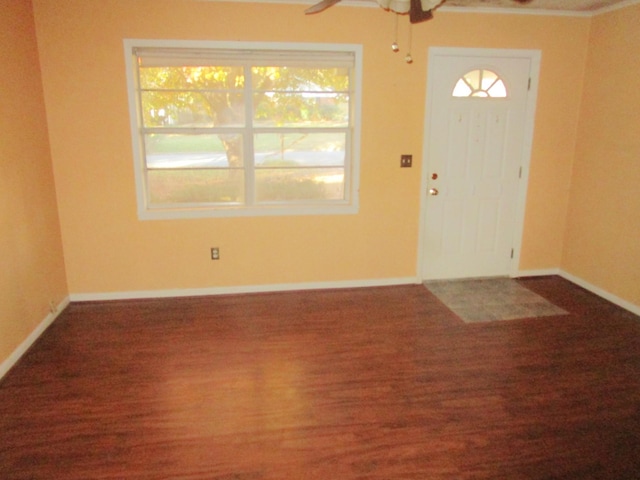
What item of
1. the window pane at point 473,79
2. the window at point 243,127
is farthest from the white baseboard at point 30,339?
the window pane at point 473,79

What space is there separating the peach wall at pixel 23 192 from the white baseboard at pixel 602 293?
4778mm

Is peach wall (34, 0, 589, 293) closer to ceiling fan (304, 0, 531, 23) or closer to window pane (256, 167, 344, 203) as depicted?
window pane (256, 167, 344, 203)

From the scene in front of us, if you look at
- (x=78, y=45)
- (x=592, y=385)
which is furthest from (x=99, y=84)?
(x=592, y=385)

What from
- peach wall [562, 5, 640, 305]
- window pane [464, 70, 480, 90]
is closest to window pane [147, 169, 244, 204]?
window pane [464, 70, 480, 90]

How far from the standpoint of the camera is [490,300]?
13.1 ft

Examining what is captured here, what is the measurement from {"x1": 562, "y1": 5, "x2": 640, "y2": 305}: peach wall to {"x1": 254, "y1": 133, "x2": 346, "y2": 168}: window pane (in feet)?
7.65

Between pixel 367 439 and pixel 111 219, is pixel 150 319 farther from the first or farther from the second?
pixel 367 439

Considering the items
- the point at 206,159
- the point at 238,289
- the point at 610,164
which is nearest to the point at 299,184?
the point at 206,159

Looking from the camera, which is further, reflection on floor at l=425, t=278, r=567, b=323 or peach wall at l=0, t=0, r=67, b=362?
reflection on floor at l=425, t=278, r=567, b=323

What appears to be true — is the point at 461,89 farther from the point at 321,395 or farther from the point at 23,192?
the point at 23,192

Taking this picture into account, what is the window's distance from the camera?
12.2ft

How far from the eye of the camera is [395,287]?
4336mm

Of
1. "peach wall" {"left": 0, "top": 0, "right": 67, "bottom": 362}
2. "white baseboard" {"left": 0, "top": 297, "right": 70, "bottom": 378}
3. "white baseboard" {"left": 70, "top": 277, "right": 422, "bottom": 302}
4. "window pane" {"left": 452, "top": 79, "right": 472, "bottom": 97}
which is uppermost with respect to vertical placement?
"window pane" {"left": 452, "top": 79, "right": 472, "bottom": 97}

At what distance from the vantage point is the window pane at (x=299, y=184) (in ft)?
13.3
